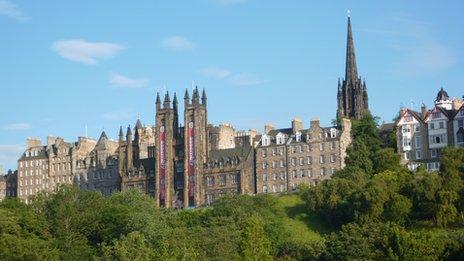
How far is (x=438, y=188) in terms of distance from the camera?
104 metres

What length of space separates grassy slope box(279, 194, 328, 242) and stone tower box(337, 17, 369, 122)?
85.7ft

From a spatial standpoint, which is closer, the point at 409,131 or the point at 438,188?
the point at 438,188

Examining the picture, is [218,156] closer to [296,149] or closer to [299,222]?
[296,149]

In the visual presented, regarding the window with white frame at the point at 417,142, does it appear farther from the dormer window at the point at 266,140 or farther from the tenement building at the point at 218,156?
the dormer window at the point at 266,140

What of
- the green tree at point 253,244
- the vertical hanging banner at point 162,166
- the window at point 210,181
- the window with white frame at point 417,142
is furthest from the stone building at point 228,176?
the green tree at point 253,244

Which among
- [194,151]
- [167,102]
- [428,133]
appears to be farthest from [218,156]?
[428,133]

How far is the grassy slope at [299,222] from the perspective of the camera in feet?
364

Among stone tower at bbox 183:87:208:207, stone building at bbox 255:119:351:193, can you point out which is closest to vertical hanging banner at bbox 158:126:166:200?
stone tower at bbox 183:87:208:207

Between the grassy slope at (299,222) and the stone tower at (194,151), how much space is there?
18.2 m

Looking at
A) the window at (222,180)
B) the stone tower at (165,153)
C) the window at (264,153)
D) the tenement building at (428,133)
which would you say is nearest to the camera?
the tenement building at (428,133)

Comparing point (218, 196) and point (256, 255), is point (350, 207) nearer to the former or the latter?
point (256, 255)

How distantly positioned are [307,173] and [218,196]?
40.3 feet

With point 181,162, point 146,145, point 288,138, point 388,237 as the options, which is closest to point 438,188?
point 388,237

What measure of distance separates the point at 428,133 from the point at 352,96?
19265 mm
